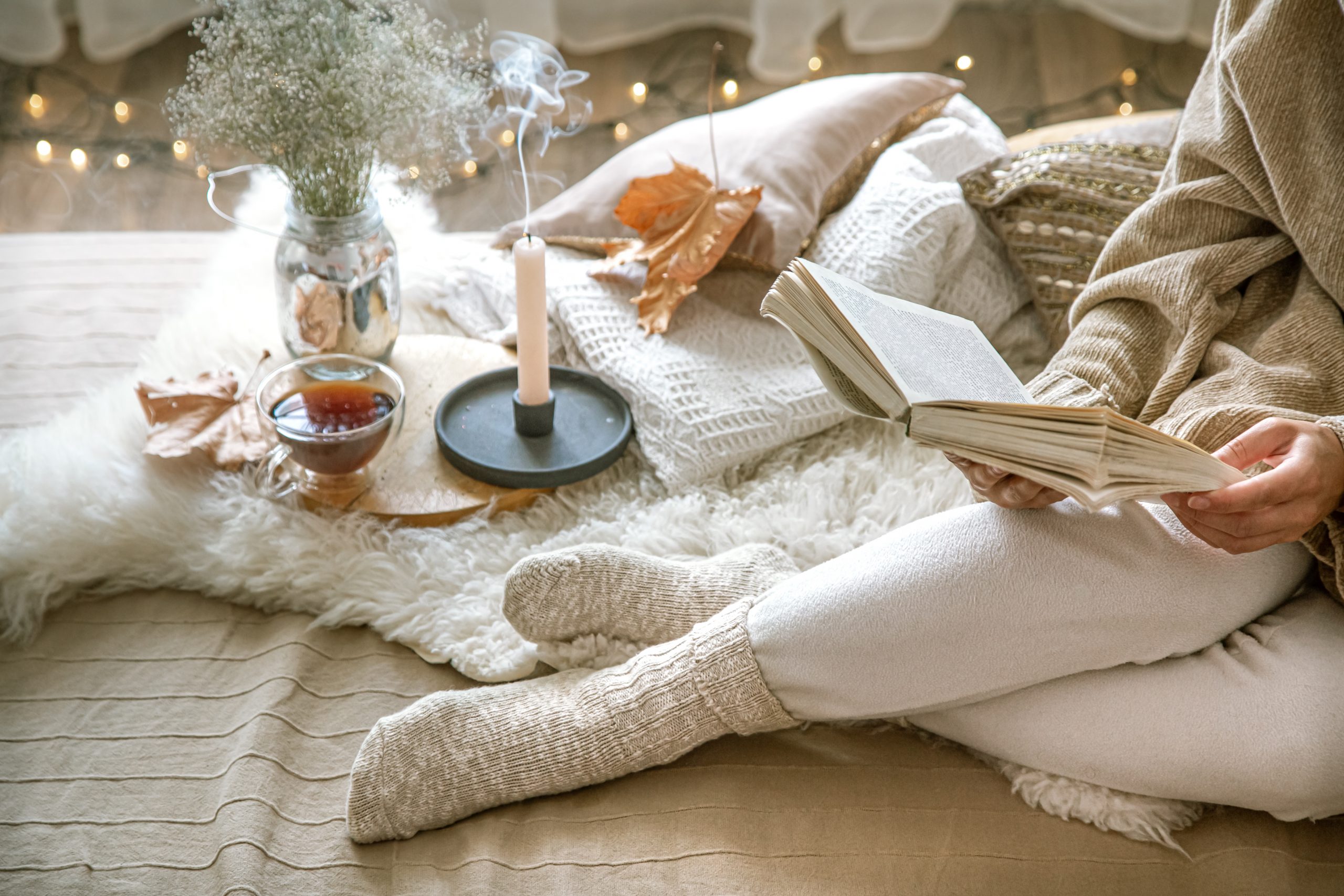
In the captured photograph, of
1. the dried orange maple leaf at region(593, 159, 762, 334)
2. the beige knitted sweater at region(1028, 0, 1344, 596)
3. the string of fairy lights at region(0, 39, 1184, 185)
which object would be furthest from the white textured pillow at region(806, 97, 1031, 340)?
the string of fairy lights at region(0, 39, 1184, 185)

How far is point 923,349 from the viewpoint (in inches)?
32.1

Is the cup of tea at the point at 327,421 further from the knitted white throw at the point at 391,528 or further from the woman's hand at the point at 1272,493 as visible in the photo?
the woman's hand at the point at 1272,493

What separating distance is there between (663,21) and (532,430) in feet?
5.25

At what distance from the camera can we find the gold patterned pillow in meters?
1.25

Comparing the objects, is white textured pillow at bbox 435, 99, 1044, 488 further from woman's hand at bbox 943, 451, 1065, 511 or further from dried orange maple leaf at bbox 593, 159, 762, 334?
woman's hand at bbox 943, 451, 1065, 511

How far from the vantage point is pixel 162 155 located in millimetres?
2289

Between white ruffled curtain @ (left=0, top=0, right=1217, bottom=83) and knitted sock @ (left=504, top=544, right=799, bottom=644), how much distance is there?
1.71 m

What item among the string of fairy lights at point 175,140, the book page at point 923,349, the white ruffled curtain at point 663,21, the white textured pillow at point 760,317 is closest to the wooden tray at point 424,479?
the white textured pillow at point 760,317

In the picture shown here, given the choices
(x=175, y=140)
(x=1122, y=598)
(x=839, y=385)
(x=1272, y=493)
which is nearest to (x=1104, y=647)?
(x=1122, y=598)

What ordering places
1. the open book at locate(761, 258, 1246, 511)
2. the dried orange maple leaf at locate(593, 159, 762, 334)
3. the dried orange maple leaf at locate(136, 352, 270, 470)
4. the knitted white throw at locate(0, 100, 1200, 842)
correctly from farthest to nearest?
the dried orange maple leaf at locate(593, 159, 762, 334) < the dried orange maple leaf at locate(136, 352, 270, 470) < the knitted white throw at locate(0, 100, 1200, 842) < the open book at locate(761, 258, 1246, 511)

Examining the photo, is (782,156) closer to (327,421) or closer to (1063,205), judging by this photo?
(1063,205)

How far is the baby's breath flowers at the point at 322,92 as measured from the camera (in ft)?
3.77

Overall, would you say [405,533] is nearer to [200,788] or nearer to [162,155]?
[200,788]

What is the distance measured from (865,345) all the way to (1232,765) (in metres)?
0.43
